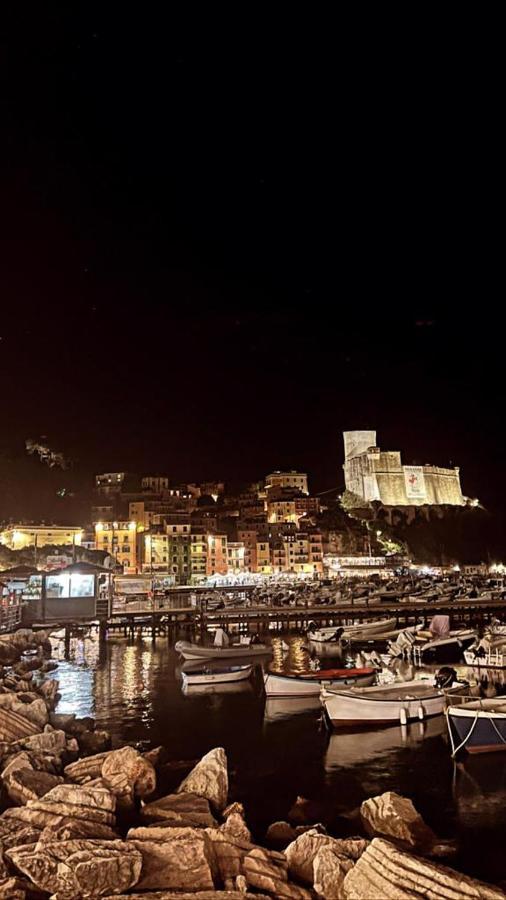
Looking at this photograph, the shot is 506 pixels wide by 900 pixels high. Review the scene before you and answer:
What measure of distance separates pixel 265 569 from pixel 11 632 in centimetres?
5717

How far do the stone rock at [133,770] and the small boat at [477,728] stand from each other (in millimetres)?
6820

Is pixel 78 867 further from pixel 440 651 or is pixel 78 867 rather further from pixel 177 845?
pixel 440 651

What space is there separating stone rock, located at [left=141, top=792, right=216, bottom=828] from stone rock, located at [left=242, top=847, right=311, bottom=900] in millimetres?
1334

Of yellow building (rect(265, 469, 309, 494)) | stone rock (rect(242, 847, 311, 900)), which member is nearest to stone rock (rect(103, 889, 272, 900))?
stone rock (rect(242, 847, 311, 900))

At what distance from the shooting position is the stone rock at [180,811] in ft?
30.5

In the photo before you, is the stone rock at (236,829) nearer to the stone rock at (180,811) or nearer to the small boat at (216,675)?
the stone rock at (180,811)

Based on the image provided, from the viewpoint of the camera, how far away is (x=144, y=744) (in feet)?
49.8

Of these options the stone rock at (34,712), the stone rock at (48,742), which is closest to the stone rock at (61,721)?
the stone rock at (34,712)

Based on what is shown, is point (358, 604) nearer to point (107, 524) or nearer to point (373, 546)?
point (107, 524)

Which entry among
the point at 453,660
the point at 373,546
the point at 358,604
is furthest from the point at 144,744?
the point at 373,546

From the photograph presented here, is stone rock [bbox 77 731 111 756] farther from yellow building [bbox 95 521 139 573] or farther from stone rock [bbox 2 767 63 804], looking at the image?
yellow building [bbox 95 521 139 573]

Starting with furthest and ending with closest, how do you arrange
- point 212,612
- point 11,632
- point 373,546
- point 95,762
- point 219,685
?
point 373,546 < point 212,612 < point 11,632 < point 219,685 < point 95,762

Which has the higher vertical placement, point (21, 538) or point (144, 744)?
point (21, 538)

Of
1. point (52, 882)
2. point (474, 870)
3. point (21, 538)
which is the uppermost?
point (21, 538)
